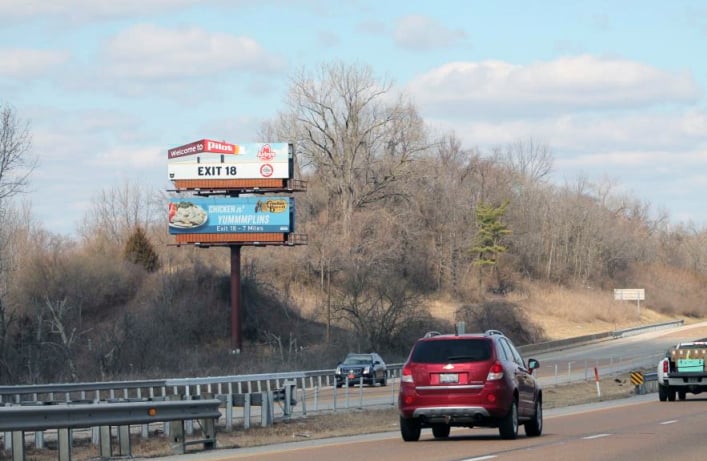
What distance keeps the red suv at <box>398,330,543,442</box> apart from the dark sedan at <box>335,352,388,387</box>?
28158mm

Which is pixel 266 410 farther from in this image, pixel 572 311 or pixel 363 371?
pixel 572 311

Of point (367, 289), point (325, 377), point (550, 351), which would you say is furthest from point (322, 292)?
point (325, 377)

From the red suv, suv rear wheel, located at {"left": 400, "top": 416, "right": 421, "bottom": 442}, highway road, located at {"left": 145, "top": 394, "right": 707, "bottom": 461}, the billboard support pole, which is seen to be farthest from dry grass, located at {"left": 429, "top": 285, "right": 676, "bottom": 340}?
the red suv

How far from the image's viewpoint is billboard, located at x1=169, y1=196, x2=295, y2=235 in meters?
63.3

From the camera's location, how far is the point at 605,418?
2748 centimetres

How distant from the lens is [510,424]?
64.7 ft

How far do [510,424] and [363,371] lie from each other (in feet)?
96.1

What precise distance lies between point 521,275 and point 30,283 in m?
55.4

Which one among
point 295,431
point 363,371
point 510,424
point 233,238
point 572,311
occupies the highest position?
point 233,238

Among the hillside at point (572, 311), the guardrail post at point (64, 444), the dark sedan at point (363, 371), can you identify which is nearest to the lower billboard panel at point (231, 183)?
the dark sedan at point (363, 371)

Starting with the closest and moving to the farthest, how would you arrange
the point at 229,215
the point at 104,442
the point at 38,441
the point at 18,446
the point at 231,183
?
the point at 18,446, the point at 104,442, the point at 38,441, the point at 229,215, the point at 231,183

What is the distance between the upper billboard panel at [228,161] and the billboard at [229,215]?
1.30 meters

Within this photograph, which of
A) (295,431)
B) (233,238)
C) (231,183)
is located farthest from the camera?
(231,183)

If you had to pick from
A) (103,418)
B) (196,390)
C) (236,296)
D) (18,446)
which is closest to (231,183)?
(236,296)
